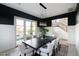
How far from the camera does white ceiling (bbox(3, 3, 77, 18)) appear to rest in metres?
1.87

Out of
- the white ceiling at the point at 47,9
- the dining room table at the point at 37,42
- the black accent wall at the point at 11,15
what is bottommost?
the dining room table at the point at 37,42

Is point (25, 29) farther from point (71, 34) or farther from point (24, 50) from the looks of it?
point (71, 34)

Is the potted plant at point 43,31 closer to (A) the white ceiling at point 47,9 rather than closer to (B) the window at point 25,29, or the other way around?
(B) the window at point 25,29

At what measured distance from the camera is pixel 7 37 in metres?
1.90

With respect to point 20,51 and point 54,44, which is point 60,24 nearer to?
point 54,44

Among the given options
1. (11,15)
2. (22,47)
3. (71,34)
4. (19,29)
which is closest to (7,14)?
(11,15)

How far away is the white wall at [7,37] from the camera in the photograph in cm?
188

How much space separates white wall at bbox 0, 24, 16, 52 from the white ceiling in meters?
0.41

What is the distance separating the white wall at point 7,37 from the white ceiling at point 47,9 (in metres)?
0.41

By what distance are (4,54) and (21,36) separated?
461mm

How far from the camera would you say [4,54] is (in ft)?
6.26

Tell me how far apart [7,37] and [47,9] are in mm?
924

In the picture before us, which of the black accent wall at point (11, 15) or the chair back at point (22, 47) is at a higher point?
the black accent wall at point (11, 15)

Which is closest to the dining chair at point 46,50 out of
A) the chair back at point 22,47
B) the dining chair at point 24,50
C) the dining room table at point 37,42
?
the dining room table at point 37,42
